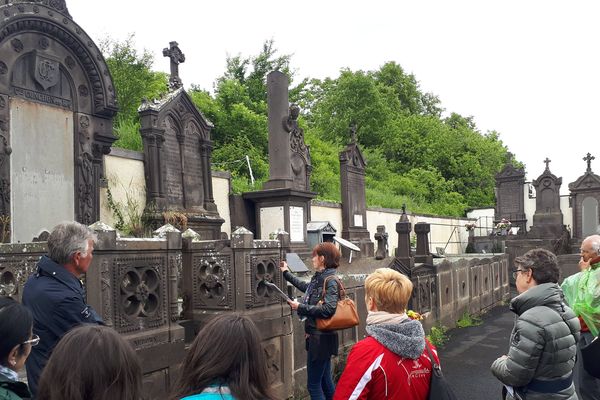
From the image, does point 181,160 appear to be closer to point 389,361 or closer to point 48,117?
point 48,117

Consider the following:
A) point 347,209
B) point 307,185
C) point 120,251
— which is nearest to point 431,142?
point 347,209

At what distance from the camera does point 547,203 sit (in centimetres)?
3034

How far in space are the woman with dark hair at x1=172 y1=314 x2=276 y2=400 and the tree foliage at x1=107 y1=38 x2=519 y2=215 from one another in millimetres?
19431

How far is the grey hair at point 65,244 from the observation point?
9.72 feet

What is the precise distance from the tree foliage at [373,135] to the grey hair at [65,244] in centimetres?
1827

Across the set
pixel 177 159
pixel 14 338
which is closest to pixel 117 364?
pixel 14 338

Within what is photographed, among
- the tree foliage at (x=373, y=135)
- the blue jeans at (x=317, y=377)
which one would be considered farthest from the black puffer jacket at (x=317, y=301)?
the tree foliage at (x=373, y=135)

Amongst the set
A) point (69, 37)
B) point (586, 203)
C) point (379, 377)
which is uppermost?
point (69, 37)

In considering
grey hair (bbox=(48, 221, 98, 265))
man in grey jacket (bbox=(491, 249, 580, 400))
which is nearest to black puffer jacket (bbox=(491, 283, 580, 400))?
man in grey jacket (bbox=(491, 249, 580, 400))

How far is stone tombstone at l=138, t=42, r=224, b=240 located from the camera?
37.0 feet

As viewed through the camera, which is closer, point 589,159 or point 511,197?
point 589,159

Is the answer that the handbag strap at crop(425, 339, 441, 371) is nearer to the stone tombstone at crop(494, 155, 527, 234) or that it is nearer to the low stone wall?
the low stone wall

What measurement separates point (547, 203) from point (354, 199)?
16.7m

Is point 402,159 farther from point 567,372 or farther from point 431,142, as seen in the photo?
point 567,372
